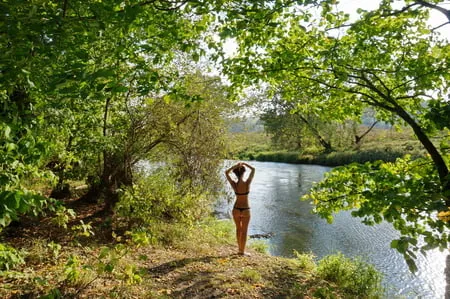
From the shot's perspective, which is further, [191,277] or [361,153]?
[361,153]

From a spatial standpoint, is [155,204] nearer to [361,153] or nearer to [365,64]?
[365,64]

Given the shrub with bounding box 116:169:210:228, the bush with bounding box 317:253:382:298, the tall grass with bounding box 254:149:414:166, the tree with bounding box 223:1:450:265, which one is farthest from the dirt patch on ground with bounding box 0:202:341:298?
the tall grass with bounding box 254:149:414:166

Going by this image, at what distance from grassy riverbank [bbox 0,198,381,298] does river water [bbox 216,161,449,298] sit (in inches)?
75.9

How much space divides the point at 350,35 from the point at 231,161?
24.5ft

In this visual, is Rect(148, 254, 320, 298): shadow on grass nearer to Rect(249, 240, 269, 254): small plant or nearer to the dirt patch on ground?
the dirt patch on ground

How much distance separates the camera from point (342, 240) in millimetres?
10711

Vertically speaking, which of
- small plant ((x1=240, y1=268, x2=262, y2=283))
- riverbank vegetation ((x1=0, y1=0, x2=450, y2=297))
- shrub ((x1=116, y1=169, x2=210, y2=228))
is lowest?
small plant ((x1=240, y1=268, x2=262, y2=283))

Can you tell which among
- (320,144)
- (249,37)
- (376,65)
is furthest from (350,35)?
(320,144)

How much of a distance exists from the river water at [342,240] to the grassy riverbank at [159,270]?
193cm

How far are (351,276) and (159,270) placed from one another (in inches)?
152

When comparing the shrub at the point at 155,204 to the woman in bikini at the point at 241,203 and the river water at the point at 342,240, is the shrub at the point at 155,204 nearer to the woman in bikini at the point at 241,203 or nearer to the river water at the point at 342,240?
the woman in bikini at the point at 241,203

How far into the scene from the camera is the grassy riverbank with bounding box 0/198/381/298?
162 inches

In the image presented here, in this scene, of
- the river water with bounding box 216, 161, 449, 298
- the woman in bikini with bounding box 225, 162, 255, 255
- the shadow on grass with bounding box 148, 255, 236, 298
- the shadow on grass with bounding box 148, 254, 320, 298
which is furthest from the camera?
the river water with bounding box 216, 161, 449, 298

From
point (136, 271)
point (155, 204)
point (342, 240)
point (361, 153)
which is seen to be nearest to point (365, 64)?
point (136, 271)
